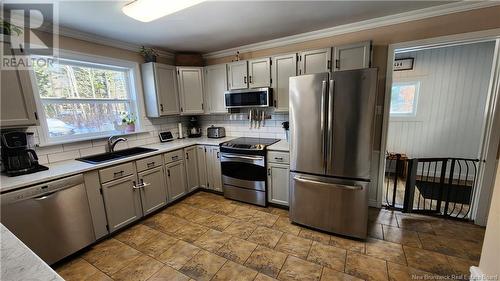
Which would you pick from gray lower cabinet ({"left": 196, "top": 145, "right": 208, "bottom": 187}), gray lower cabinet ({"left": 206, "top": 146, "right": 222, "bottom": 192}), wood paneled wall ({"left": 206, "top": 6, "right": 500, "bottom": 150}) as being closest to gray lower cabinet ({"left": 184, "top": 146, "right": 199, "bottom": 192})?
gray lower cabinet ({"left": 196, "top": 145, "right": 208, "bottom": 187})

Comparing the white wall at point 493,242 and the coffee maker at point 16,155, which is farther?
the coffee maker at point 16,155

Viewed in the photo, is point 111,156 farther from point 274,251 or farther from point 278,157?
point 274,251

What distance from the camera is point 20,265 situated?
0.77m

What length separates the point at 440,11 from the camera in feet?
7.25

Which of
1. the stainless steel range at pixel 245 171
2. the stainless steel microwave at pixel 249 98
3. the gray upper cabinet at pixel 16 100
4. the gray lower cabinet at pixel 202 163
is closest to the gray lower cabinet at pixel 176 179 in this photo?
the gray lower cabinet at pixel 202 163

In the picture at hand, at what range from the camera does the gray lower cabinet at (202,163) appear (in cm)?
342

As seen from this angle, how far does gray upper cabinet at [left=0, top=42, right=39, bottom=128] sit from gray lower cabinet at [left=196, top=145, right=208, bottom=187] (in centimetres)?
195

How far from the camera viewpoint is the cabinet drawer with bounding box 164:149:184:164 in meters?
2.98

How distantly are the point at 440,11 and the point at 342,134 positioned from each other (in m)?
1.74

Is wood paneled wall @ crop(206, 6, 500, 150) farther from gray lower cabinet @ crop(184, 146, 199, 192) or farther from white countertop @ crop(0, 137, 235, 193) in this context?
white countertop @ crop(0, 137, 235, 193)

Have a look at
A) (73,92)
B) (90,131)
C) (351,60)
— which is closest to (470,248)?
(351,60)

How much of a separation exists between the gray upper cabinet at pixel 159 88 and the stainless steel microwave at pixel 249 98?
931mm

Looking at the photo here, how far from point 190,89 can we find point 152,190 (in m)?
1.79

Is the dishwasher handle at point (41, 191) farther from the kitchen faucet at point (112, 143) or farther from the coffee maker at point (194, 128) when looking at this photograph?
the coffee maker at point (194, 128)
